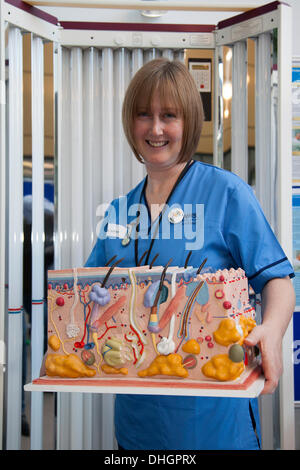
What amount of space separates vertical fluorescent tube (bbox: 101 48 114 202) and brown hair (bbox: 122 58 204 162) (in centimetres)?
60

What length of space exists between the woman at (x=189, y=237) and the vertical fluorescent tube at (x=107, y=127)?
579mm

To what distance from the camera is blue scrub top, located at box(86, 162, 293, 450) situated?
1164 mm

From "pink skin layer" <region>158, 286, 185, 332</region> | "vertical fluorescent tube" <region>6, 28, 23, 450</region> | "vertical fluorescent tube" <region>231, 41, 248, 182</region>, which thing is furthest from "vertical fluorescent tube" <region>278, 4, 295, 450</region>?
"vertical fluorescent tube" <region>6, 28, 23, 450</region>

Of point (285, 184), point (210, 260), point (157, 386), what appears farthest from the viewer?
point (285, 184)

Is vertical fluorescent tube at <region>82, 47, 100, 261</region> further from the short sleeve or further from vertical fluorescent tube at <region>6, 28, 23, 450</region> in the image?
the short sleeve

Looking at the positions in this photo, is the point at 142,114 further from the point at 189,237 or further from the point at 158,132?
the point at 189,237

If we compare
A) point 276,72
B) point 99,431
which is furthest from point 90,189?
point 99,431

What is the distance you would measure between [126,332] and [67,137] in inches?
38.2

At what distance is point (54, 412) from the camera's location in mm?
1722

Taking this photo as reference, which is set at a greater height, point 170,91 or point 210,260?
point 170,91

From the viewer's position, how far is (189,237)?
1.19 metres


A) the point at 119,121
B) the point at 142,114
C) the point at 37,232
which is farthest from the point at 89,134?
the point at 142,114

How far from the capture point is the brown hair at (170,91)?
46.3 inches

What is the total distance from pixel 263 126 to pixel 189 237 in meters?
0.70
